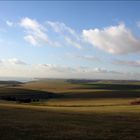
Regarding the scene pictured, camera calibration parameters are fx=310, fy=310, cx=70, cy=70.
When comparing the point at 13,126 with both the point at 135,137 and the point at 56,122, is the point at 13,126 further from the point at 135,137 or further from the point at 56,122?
the point at 135,137

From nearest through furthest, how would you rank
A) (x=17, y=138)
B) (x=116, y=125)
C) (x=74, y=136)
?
(x=17, y=138) → (x=74, y=136) → (x=116, y=125)

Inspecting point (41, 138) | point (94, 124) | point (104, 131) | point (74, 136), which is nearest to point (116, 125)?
point (94, 124)

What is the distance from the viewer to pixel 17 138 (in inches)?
789

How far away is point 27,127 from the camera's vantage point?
24.0 m

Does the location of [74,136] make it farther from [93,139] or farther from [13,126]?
[13,126]

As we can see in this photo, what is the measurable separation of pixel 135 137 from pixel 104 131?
8.47 feet

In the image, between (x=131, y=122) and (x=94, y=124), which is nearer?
(x=94, y=124)

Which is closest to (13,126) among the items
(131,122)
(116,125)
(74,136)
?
(74,136)

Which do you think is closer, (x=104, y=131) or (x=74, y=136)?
(x=74, y=136)

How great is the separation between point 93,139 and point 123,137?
2504mm

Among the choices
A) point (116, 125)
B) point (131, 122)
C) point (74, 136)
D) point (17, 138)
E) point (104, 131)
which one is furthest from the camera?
point (131, 122)

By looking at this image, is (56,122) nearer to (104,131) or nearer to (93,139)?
(104,131)

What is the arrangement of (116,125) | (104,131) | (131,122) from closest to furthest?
(104,131), (116,125), (131,122)

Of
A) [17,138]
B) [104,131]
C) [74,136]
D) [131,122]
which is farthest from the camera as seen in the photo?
[131,122]
